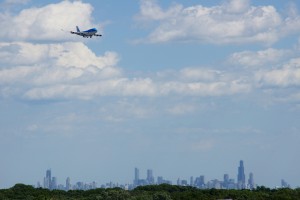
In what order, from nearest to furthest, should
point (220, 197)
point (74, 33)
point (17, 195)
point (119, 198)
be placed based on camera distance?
point (74, 33)
point (119, 198)
point (220, 197)
point (17, 195)

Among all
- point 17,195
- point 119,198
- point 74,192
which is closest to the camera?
point 119,198

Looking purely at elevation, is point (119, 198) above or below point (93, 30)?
below

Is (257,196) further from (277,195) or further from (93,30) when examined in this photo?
(93,30)

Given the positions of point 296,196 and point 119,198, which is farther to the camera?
point 296,196

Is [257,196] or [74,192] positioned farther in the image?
[74,192]

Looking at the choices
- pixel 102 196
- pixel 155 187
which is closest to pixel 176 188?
pixel 155 187

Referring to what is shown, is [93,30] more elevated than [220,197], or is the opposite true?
[93,30]

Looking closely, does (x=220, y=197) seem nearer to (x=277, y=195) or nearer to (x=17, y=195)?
(x=277, y=195)

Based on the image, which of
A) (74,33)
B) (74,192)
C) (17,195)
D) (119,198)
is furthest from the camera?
(74,192)

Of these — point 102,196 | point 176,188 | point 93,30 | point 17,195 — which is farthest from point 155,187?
point 93,30
